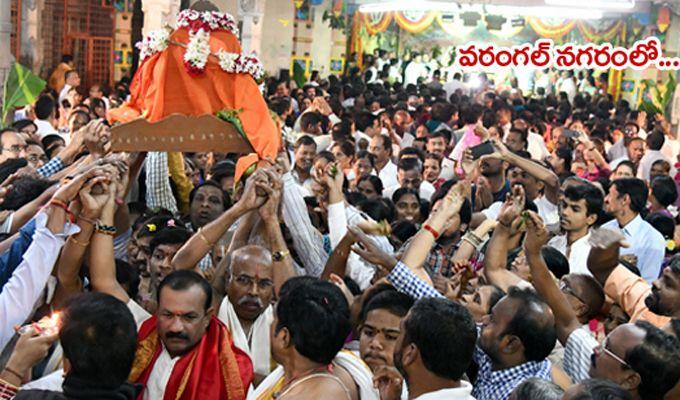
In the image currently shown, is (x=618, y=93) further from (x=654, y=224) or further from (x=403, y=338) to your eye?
(x=403, y=338)

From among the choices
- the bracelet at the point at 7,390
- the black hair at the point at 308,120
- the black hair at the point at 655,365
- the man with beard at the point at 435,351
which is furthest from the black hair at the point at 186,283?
the black hair at the point at 308,120

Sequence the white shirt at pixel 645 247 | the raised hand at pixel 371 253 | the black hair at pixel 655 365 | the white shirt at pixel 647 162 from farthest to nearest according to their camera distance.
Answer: the white shirt at pixel 647 162 < the white shirt at pixel 645 247 < the raised hand at pixel 371 253 < the black hair at pixel 655 365

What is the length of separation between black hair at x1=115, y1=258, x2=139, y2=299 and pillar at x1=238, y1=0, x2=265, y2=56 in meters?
13.3

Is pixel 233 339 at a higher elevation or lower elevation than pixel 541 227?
lower

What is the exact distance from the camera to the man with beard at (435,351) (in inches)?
Result: 129

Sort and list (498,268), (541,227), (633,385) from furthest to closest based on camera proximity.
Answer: (498,268), (541,227), (633,385)

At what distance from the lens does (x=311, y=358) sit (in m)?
3.48

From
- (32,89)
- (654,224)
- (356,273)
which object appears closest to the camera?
(356,273)

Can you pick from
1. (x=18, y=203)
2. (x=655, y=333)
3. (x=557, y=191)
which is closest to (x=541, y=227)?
(x=655, y=333)

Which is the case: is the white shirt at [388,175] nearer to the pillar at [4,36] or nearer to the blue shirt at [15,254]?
the pillar at [4,36]

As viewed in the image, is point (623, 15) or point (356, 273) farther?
point (623, 15)

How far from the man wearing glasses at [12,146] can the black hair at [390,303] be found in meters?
3.95

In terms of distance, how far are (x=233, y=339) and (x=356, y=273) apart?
4.45 ft
